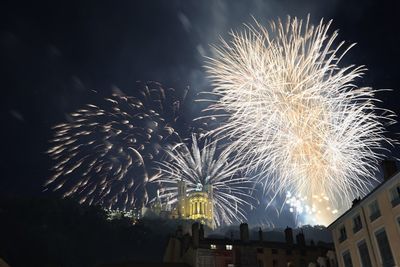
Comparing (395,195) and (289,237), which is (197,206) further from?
(395,195)

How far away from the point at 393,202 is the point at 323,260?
1194 centimetres

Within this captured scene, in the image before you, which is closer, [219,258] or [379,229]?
[379,229]

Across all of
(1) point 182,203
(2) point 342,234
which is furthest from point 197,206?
(2) point 342,234


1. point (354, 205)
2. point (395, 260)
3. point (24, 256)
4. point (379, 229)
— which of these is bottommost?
point (395, 260)

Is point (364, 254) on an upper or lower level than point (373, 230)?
lower

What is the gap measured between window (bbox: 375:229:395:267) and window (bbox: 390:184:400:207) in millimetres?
2236

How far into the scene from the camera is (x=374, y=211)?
31625mm

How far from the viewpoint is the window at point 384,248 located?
94.8 ft

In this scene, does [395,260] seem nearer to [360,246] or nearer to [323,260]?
[360,246]

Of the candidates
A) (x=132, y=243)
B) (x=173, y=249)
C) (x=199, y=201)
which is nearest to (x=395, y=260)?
(x=173, y=249)

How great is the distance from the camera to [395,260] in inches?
1110

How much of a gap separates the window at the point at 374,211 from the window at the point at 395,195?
1759 millimetres

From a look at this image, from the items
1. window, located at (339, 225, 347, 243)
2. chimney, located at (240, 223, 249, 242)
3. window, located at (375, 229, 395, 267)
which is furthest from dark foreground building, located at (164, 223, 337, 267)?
window, located at (375, 229, 395, 267)

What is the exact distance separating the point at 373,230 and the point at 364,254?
88.7 inches
